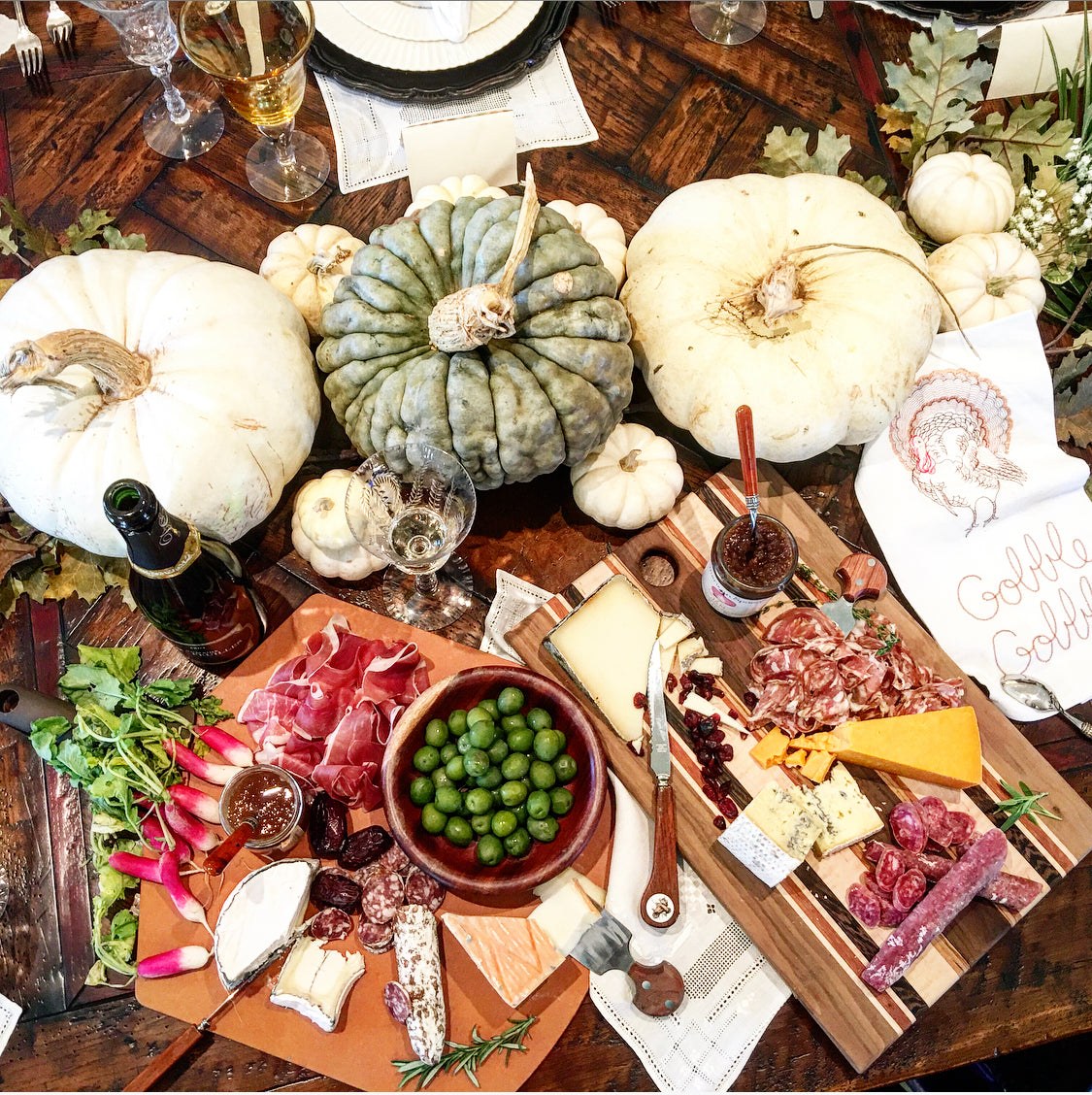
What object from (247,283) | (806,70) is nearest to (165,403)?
(247,283)

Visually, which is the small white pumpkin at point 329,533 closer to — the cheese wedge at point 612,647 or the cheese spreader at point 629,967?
the cheese wedge at point 612,647

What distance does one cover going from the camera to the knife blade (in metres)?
1.44

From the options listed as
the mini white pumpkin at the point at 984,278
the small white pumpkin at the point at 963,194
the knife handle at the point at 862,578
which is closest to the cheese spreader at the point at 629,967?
the knife handle at the point at 862,578

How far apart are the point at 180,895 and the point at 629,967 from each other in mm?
743

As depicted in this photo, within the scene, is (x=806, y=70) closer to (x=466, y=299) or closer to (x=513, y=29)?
(x=513, y=29)

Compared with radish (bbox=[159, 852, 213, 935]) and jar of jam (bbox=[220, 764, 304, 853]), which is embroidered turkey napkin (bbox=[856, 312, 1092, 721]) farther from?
radish (bbox=[159, 852, 213, 935])

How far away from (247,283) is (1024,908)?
172 centimetres

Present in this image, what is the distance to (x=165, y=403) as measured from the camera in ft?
4.79

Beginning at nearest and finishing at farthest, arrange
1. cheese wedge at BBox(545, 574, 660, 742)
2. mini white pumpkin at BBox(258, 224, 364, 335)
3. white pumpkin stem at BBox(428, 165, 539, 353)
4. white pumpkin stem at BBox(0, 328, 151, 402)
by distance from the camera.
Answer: white pumpkin stem at BBox(0, 328, 151, 402) < white pumpkin stem at BBox(428, 165, 539, 353) < cheese wedge at BBox(545, 574, 660, 742) < mini white pumpkin at BBox(258, 224, 364, 335)

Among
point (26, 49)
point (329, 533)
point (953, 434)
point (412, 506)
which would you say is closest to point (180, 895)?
point (329, 533)

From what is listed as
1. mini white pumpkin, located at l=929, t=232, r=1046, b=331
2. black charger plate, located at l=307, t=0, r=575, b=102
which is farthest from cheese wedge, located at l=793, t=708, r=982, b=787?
black charger plate, located at l=307, t=0, r=575, b=102

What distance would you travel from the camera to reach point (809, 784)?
1.55 metres

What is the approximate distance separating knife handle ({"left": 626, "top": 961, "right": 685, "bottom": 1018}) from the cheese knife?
0.67 m

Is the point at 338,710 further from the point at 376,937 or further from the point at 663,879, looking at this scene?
the point at 663,879
